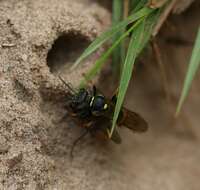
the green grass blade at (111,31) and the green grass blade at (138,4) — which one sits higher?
the green grass blade at (138,4)

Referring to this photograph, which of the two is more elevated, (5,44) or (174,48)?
(5,44)

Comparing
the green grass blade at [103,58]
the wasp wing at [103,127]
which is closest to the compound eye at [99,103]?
the wasp wing at [103,127]

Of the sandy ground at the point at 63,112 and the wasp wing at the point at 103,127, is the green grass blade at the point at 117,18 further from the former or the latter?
the wasp wing at the point at 103,127

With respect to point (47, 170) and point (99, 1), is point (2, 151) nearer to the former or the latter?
point (47, 170)

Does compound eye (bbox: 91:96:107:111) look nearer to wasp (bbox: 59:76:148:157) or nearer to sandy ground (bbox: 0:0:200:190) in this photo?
wasp (bbox: 59:76:148:157)

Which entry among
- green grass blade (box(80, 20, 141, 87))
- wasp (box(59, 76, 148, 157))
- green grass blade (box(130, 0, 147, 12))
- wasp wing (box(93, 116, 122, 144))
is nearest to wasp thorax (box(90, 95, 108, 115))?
wasp (box(59, 76, 148, 157))

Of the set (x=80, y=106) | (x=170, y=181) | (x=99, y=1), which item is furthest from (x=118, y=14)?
(x=170, y=181)
